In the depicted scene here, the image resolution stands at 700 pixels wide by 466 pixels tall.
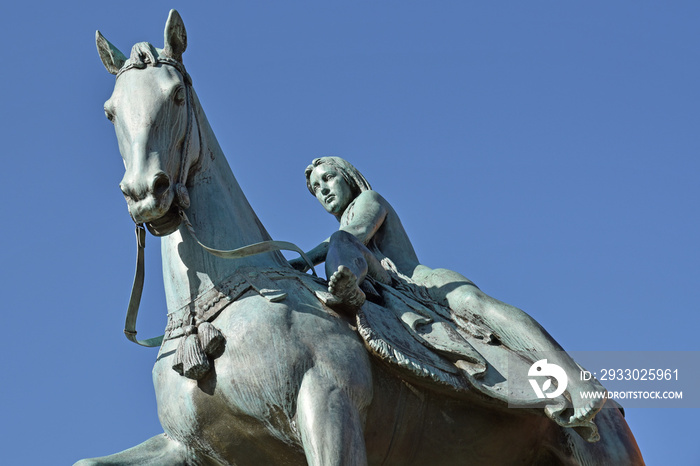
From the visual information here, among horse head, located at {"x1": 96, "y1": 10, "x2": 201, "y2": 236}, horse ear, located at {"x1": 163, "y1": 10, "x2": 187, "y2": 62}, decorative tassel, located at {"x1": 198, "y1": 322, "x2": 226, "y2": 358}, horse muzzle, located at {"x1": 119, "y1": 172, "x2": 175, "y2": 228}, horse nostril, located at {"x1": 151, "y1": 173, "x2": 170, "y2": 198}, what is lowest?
decorative tassel, located at {"x1": 198, "y1": 322, "x2": 226, "y2": 358}

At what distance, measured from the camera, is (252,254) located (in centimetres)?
744

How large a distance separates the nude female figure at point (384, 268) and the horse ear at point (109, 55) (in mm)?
1848

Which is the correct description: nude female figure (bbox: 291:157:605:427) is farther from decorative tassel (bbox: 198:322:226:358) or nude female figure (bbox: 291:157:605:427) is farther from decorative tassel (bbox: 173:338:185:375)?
decorative tassel (bbox: 173:338:185:375)

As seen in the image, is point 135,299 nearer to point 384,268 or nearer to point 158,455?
point 158,455

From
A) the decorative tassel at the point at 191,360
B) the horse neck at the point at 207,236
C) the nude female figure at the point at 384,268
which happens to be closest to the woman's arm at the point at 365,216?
the nude female figure at the point at 384,268

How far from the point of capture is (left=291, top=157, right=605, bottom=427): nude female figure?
7.53 metres

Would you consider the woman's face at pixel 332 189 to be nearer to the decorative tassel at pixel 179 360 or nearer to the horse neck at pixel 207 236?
the horse neck at pixel 207 236

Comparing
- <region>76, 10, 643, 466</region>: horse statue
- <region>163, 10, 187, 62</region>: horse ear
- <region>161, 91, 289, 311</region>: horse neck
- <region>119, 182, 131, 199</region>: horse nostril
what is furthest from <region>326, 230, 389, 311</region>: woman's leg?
<region>163, 10, 187, 62</region>: horse ear

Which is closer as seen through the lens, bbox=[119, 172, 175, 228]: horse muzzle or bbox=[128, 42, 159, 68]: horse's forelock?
bbox=[119, 172, 175, 228]: horse muzzle

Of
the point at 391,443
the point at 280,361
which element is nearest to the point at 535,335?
the point at 391,443

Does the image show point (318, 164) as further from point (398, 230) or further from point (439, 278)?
point (439, 278)

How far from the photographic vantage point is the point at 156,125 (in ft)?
24.2

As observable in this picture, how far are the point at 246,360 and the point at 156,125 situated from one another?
1.57m

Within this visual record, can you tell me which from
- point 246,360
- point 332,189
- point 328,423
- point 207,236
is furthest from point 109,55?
point 328,423
